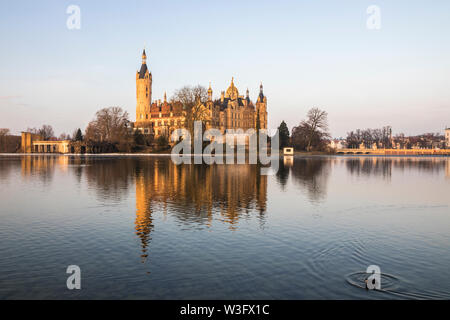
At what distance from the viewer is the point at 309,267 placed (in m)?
9.45

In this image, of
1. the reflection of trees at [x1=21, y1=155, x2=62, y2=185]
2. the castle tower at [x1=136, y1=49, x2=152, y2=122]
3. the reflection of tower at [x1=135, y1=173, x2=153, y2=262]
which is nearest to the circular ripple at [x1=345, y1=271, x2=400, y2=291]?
the reflection of tower at [x1=135, y1=173, x2=153, y2=262]

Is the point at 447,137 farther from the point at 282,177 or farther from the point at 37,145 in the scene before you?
the point at 37,145

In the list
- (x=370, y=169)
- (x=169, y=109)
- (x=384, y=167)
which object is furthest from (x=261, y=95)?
(x=370, y=169)

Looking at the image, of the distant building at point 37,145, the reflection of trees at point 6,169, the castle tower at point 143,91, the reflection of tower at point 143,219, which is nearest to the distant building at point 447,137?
the castle tower at point 143,91

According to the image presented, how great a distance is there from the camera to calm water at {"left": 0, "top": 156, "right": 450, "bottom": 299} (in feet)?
26.7

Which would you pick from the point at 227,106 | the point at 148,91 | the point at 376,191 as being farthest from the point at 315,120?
the point at 376,191

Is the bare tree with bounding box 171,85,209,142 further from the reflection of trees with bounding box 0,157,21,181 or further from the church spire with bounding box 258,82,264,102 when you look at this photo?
the church spire with bounding box 258,82,264,102

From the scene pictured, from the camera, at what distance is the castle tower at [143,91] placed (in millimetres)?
150375

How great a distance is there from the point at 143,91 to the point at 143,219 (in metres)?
142

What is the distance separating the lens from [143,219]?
1502 centimetres

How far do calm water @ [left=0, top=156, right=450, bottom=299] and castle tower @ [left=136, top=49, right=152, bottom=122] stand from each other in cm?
13368
